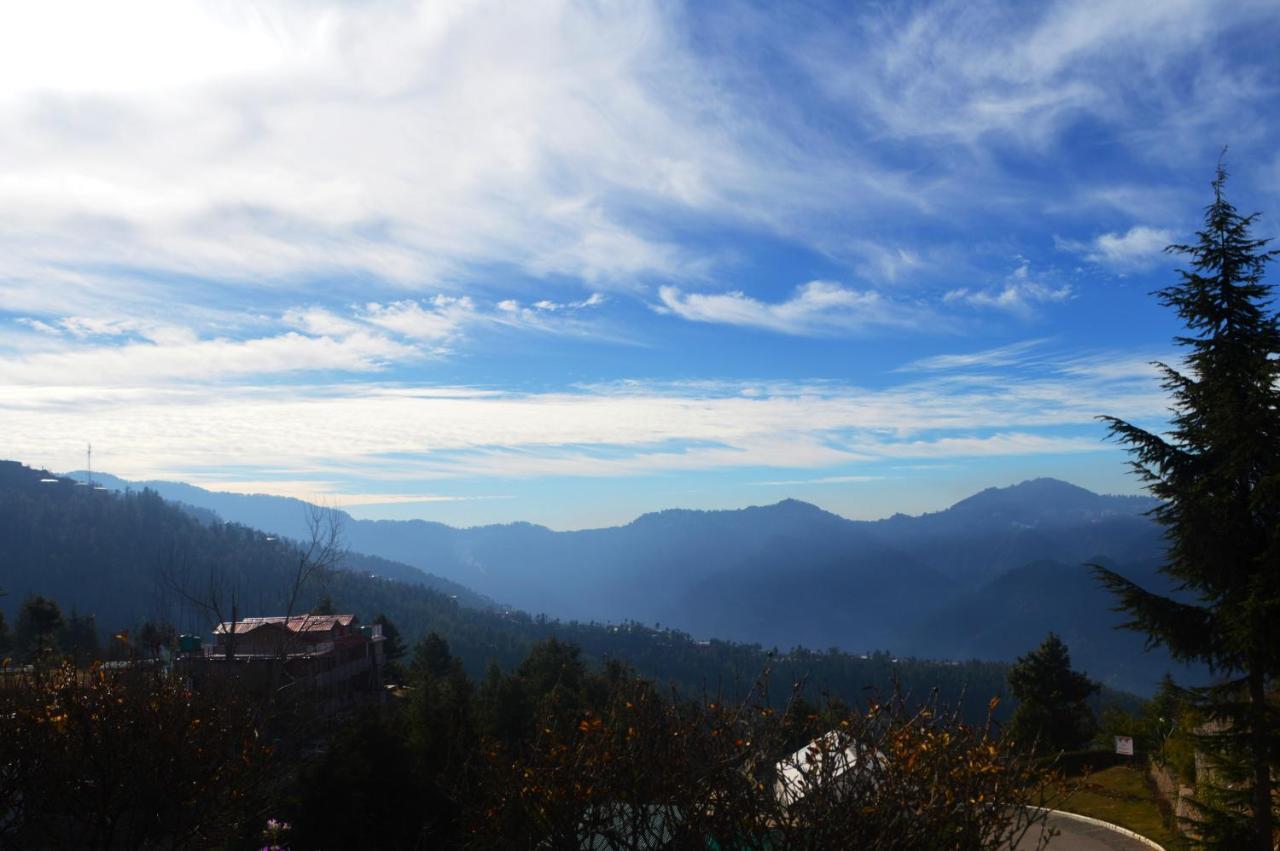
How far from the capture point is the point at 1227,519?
13.0 metres

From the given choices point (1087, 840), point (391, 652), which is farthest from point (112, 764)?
point (391, 652)

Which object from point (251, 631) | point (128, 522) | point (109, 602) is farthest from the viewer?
point (128, 522)

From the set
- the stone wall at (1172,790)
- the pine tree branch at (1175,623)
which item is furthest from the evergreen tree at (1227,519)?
the stone wall at (1172,790)

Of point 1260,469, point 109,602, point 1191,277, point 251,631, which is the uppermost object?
point 1191,277

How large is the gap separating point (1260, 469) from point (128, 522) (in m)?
164

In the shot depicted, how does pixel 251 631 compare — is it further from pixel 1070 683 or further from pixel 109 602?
pixel 109 602

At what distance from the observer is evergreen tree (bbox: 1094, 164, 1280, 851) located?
1258 cm

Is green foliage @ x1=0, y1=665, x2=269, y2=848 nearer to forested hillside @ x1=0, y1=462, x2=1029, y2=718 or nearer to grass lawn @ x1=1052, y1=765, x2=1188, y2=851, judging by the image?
grass lawn @ x1=1052, y1=765, x2=1188, y2=851

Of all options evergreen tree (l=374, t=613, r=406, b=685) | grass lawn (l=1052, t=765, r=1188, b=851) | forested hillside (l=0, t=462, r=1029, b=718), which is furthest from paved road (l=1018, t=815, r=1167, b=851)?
forested hillside (l=0, t=462, r=1029, b=718)

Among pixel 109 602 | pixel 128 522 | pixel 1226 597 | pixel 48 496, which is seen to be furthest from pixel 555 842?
pixel 48 496

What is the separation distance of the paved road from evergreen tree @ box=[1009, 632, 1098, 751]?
13.0 meters

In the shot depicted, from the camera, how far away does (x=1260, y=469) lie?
12852 mm

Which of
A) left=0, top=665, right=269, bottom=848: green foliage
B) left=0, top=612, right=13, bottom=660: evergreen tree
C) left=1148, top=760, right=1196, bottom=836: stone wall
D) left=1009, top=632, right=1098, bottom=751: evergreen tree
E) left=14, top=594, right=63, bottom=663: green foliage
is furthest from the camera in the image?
left=14, top=594, right=63, bottom=663: green foliage

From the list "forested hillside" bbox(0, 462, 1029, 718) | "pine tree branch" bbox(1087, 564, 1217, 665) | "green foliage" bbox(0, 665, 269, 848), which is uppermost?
"pine tree branch" bbox(1087, 564, 1217, 665)
